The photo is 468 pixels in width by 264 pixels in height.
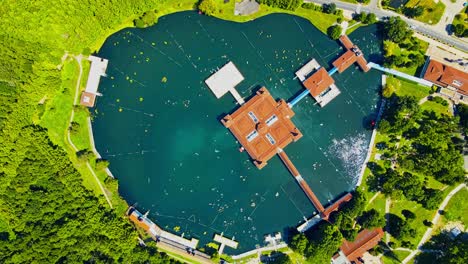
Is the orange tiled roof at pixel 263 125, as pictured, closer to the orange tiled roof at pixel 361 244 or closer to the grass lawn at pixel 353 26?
the grass lawn at pixel 353 26

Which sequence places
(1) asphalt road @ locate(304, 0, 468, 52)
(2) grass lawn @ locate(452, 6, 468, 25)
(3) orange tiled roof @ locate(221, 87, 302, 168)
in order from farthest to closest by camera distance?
(1) asphalt road @ locate(304, 0, 468, 52)
(2) grass lawn @ locate(452, 6, 468, 25)
(3) orange tiled roof @ locate(221, 87, 302, 168)

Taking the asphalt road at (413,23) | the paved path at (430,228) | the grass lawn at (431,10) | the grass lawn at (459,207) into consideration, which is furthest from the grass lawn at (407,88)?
the grass lawn at (459,207)

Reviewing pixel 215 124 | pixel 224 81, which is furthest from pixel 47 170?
pixel 224 81

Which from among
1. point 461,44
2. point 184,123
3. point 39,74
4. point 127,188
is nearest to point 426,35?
point 461,44

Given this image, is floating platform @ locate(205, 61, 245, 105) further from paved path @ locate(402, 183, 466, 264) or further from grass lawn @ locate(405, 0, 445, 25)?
paved path @ locate(402, 183, 466, 264)

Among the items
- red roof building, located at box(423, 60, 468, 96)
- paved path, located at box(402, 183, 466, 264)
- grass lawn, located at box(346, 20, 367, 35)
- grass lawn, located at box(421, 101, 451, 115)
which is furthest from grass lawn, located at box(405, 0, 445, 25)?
paved path, located at box(402, 183, 466, 264)

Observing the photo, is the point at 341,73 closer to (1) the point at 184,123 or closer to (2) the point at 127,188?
(1) the point at 184,123

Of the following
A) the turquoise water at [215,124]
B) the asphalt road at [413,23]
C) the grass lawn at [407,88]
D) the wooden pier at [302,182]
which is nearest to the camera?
the wooden pier at [302,182]
